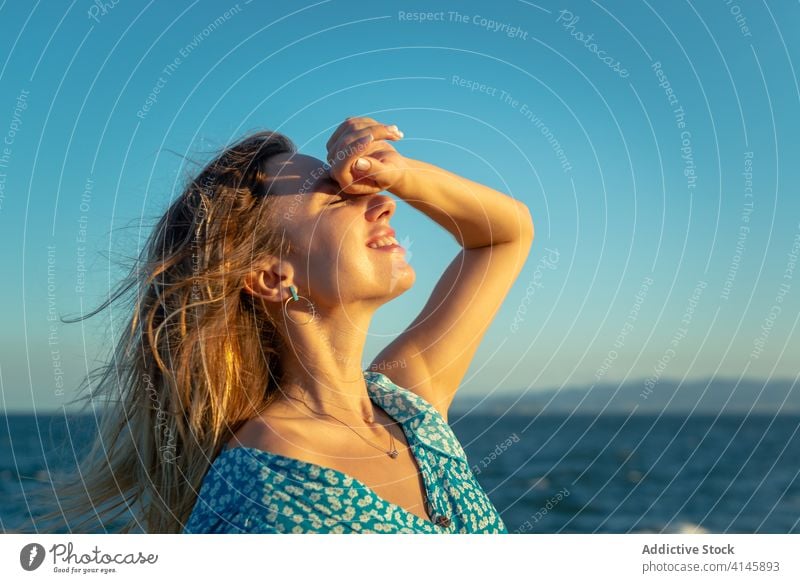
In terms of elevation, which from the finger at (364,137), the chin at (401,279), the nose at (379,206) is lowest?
Result: the chin at (401,279)

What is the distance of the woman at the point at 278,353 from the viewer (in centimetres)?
332

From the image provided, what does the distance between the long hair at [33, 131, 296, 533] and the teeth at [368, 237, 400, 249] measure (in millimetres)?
367

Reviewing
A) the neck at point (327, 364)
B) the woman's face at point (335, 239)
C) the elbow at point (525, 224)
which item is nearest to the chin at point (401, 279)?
the woman's face at point (335, 239)

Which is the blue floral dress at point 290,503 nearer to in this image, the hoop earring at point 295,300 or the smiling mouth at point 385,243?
the hoop earring at point 295,300

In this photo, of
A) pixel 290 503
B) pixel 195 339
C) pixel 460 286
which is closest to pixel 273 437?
pixel 290 503

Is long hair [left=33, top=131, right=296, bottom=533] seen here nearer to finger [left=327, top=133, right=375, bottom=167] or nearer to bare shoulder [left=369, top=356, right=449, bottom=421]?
finger [left=327, top=133, right=375, bottom=167]

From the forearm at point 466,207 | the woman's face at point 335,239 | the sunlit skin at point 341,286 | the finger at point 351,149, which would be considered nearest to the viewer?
the finger at point 351,149

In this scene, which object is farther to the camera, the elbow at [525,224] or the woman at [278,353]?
the elbow at [525,224]

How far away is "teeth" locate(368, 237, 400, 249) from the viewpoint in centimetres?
349

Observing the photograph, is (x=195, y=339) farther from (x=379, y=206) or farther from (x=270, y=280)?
(x=379, y=206)

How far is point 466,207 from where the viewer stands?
4.00 meters
